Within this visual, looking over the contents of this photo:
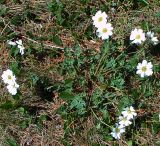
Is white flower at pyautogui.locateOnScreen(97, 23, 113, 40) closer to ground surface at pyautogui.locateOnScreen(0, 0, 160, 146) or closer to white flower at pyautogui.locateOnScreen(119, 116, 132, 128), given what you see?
ground surface at pyautogui.locateOnScreen(0, 0, 160, 146)

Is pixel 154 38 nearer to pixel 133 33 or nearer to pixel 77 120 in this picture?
pixel 133 33

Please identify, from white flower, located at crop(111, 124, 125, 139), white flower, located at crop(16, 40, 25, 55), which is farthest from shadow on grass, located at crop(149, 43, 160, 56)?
white flower, located at crop(16, 40, 25, 55)

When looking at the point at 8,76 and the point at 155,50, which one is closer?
the point at 8,76

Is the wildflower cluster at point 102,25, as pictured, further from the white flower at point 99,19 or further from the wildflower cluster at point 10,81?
the wildflower cluster at point 10,81

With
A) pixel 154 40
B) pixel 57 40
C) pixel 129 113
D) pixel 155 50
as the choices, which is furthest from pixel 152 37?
pixel 57 40

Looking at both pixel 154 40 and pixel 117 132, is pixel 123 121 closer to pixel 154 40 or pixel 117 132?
pixel 117 132

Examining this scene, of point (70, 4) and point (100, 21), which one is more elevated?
point (70, 4)

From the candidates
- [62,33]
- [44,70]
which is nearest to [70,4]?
[62,33]
